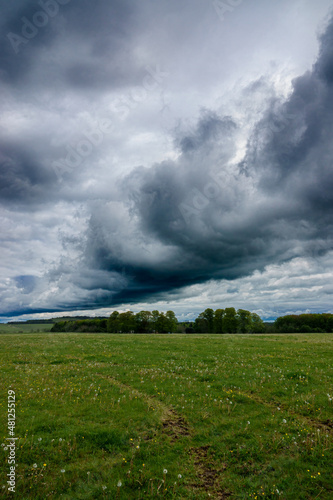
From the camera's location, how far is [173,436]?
8859mm

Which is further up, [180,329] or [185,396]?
[185,396]

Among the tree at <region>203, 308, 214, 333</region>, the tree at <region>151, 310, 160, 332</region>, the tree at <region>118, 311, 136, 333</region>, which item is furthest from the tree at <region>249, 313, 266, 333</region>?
the tree at <region>118, 311, 136, 333</region>

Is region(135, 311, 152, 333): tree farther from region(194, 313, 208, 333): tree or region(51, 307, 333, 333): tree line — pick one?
region(194, 313, 208, 333): tree

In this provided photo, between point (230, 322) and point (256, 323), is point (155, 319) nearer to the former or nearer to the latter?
point (230, 322)

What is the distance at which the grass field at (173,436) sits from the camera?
646cm

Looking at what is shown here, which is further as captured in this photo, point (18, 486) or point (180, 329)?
point (180, 329)

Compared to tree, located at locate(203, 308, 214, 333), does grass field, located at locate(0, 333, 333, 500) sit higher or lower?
higher

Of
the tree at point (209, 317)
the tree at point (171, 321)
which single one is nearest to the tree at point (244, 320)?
the tree at point (209, 317)

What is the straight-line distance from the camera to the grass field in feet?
21.2

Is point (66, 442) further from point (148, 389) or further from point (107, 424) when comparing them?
point (148, 389)

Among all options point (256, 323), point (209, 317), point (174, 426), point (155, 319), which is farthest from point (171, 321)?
point (174, 426)

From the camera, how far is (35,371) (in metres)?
17.2

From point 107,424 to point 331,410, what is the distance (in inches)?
360

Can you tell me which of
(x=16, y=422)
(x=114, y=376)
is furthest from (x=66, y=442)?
(x=114, y=376)
